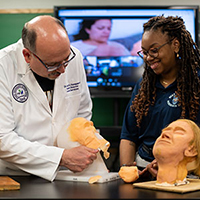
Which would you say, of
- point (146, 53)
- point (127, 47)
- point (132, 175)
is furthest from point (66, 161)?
point (127, 47)

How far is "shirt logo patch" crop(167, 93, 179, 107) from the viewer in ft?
6.51

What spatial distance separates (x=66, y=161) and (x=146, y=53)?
2.33 feet

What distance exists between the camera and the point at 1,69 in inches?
74.4

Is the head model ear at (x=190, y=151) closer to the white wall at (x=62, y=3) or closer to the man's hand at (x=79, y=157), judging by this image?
the man's hand at (x=79, y=157)

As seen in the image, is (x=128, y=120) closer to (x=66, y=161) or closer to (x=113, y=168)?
(x=66, y=161)

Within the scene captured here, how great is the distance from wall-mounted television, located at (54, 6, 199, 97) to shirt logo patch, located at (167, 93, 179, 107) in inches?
76.6

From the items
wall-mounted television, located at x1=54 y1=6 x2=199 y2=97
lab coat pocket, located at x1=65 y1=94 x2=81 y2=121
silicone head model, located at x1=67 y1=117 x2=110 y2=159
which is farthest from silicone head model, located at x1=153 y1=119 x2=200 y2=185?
wall-mounted television, located at x1=54 y1=6 x2=199 y2=97

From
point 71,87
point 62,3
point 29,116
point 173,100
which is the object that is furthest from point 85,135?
point 62,3

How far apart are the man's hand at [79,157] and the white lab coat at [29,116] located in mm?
41

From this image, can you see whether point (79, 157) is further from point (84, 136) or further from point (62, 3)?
point (62, 3)

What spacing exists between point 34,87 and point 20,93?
8cm

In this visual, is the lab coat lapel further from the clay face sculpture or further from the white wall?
the white wall

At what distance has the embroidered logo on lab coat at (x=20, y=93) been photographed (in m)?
1.89

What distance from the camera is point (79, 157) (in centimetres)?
171
